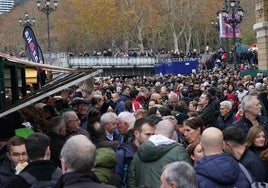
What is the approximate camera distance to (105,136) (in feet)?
25.0

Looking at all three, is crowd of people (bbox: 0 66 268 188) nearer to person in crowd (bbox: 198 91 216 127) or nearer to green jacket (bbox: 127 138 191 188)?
green jacket (bbox: 127 138 191 188)

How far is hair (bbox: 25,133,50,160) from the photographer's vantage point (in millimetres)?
5145

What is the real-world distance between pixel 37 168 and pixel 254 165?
225 cm

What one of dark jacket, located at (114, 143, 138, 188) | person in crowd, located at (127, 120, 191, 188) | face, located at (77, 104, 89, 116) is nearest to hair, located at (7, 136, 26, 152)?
dark jacket, located at (114, 143, 138, 188)

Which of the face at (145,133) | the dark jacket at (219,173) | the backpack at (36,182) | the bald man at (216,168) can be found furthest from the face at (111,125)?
the backpack at (36,182)

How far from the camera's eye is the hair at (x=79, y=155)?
450cm

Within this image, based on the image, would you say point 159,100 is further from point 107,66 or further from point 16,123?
point 107,66

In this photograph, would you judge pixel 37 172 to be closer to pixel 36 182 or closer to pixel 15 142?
pixel 36 182

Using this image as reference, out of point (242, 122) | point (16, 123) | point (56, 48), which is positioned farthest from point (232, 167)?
point (56, 48)

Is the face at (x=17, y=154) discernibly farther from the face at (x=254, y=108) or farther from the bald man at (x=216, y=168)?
the face at (x=254, y=108)

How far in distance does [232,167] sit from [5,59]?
4.58m

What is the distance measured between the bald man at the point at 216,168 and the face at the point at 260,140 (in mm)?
1154

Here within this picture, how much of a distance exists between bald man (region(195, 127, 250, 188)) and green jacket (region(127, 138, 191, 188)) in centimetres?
49

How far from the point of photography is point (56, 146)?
6938 mm
